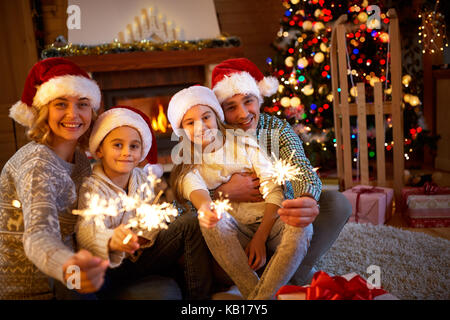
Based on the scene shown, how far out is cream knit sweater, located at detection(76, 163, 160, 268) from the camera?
116 cm

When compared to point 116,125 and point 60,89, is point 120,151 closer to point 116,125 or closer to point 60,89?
point 116,125

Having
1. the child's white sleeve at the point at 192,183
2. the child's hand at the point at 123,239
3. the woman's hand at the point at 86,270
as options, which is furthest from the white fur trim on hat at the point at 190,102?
Answer: the woman's hand at the point at 86,270

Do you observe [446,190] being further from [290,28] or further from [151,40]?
[151,40]

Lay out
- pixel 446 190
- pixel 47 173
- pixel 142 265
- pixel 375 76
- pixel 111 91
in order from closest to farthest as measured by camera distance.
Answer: pixel 47 173 → pixel 142 265 → pixel 446 190 → pixel 375 76 → pixel 111 91

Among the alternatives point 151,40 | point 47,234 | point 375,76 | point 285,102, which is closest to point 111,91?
point 151,40

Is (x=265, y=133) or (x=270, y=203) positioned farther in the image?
(x=265, y=133)

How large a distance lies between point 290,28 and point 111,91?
169 cm

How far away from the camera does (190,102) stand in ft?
5.43

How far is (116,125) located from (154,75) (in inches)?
96.2

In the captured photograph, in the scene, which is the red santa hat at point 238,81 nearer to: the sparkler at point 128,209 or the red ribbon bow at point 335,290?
the sparkler at point 128,209

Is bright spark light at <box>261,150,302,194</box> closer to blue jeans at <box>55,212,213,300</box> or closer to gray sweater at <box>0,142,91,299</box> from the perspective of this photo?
blue jeans at <box>55,212,213,300</box>

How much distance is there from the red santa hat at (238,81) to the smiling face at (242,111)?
0.02 metres

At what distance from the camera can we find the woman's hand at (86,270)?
98cm

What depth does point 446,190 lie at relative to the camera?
8.52ft
